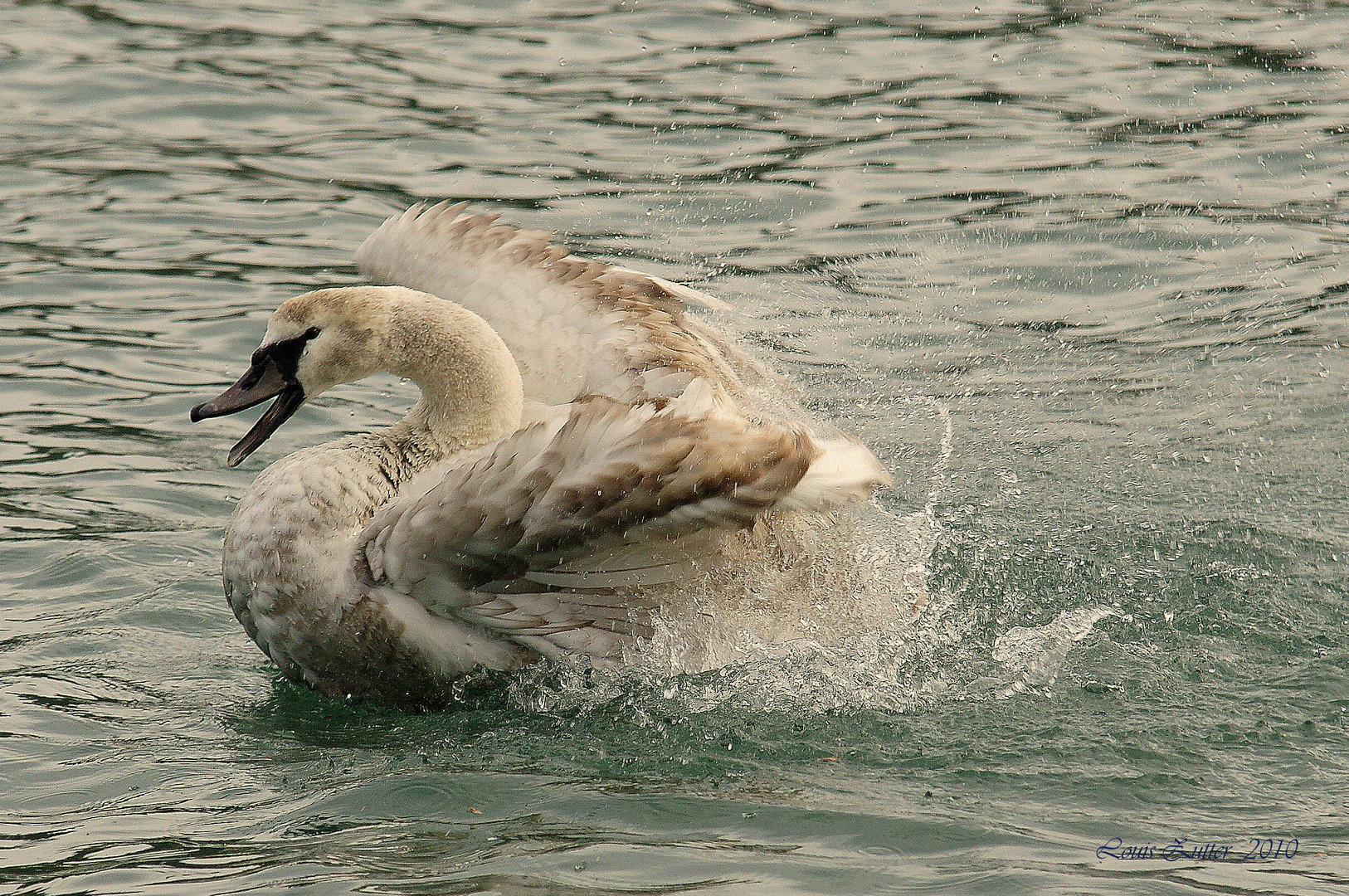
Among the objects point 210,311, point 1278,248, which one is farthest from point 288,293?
point 1278,248

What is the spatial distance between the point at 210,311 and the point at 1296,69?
7.34 metres

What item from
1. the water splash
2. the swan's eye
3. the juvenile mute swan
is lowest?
the water splash

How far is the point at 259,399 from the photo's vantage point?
513cm

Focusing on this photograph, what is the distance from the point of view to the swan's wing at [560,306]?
17.6ft

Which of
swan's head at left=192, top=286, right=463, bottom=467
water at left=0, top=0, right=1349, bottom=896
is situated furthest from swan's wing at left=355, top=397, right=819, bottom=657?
swan's head at left=192, top=286, right=463, bottom=467

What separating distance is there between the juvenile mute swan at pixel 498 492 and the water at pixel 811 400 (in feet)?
0.77

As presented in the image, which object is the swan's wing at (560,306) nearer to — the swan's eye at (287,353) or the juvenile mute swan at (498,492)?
the juvenile mute swan at (498,492)

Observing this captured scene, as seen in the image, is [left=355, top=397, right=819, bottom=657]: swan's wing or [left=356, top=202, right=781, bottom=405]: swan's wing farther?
[left=356, top=202, right=781, bottom=405]: swan's wing

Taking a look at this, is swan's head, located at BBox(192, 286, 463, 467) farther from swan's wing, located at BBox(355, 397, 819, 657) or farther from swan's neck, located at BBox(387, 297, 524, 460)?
swan's wing, located at BBox(355, 397, 819, 657)
